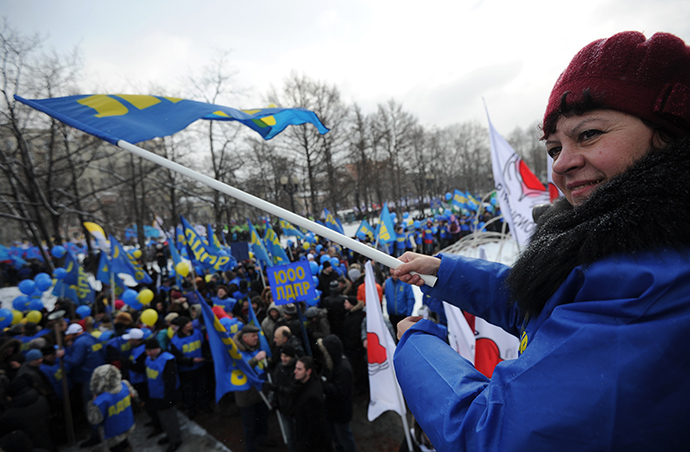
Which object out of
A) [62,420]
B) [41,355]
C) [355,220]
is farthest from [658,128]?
[355,220]

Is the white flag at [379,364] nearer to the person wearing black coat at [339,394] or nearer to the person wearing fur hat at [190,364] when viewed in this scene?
the person wearing black coat at [339,394]

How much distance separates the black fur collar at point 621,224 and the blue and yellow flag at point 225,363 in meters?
4.56

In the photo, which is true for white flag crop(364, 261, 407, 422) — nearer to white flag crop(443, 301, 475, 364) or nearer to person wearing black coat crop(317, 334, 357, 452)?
person wearing black coat crop(317, 334, 357, 452)

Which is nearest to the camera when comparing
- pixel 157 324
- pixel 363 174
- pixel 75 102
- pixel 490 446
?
pixel 490 446

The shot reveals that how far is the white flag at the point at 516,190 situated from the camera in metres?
4.79

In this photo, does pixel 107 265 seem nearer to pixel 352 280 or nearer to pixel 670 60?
pixel 352 280

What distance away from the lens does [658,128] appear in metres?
0.85

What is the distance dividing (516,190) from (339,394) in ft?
13.0

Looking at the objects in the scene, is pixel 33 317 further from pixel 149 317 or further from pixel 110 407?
pixel 110 407

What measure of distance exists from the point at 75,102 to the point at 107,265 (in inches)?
322

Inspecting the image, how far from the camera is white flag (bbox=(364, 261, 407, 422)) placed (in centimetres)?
421

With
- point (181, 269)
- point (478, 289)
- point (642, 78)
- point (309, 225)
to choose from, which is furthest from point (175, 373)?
point (642, 78)

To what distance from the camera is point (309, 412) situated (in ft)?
12.4

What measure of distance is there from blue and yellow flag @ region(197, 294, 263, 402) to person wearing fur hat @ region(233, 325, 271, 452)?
16cm
